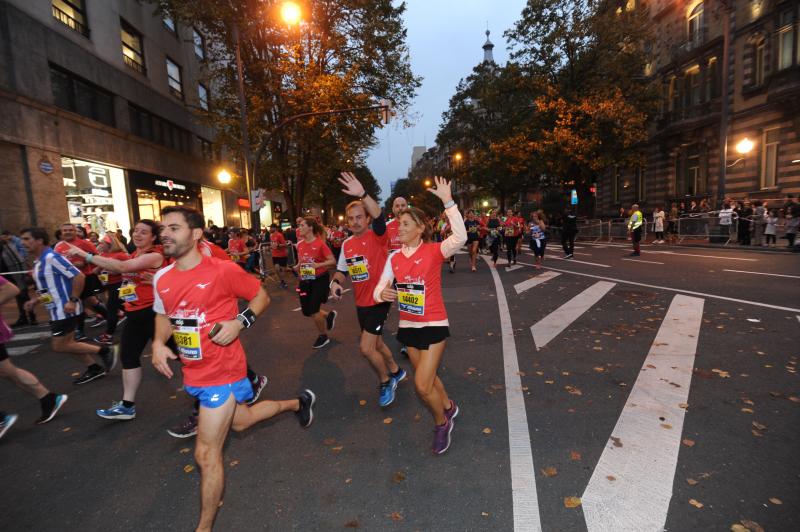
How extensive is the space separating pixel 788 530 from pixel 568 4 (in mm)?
31815

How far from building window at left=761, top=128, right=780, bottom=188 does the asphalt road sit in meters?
20.9

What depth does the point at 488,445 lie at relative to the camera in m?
3.46

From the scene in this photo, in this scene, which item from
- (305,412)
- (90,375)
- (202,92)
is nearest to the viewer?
(305,412)

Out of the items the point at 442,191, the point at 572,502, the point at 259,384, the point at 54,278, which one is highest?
the point at 442,191

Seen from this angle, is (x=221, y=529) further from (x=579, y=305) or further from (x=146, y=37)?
(x=146, y=37)

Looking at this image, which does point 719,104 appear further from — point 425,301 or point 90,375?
point 90,375

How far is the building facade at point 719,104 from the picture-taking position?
20.1 m

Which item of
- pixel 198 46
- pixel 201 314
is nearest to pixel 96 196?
pixel 198 46

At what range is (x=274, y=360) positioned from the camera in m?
6.00

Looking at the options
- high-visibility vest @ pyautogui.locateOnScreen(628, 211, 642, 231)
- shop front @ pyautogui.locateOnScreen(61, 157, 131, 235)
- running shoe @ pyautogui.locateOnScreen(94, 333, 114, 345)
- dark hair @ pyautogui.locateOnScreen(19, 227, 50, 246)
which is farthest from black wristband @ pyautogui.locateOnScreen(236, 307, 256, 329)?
high-visibility vest @ pyautogui.locateOnScreen(628, 211, 642, 231)

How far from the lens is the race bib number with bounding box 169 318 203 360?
2770 mm

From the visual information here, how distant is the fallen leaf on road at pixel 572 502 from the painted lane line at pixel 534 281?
732 cm

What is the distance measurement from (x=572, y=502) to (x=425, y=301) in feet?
5.65

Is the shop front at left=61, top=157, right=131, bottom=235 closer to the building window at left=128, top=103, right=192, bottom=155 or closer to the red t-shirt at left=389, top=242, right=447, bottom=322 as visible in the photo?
the building window at left=128, top=103, right=192, bottom=155
